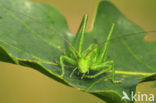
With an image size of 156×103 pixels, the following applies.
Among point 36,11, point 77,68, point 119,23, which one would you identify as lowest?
point 77,68

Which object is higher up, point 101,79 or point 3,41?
point 3,41

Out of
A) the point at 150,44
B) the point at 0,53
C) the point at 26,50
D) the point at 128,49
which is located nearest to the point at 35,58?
the point at 26,50

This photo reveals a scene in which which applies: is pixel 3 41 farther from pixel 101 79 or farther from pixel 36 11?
pixel 101 79

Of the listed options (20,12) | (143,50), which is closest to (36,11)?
(20,12)

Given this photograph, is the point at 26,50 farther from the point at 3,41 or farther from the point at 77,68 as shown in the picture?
the point at 77,68

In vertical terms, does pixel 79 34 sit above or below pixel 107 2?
below

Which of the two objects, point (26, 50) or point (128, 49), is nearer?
point (26, 50)

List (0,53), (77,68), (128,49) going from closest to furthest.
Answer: (0,53)
(77,68)
(128,49)

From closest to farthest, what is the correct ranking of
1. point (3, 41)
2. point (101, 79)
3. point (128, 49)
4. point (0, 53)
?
point (0, 53) < point (3, 41) < point (101, 79) < point (128, 49)

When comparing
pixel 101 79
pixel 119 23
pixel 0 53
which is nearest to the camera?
pixel 0 53
